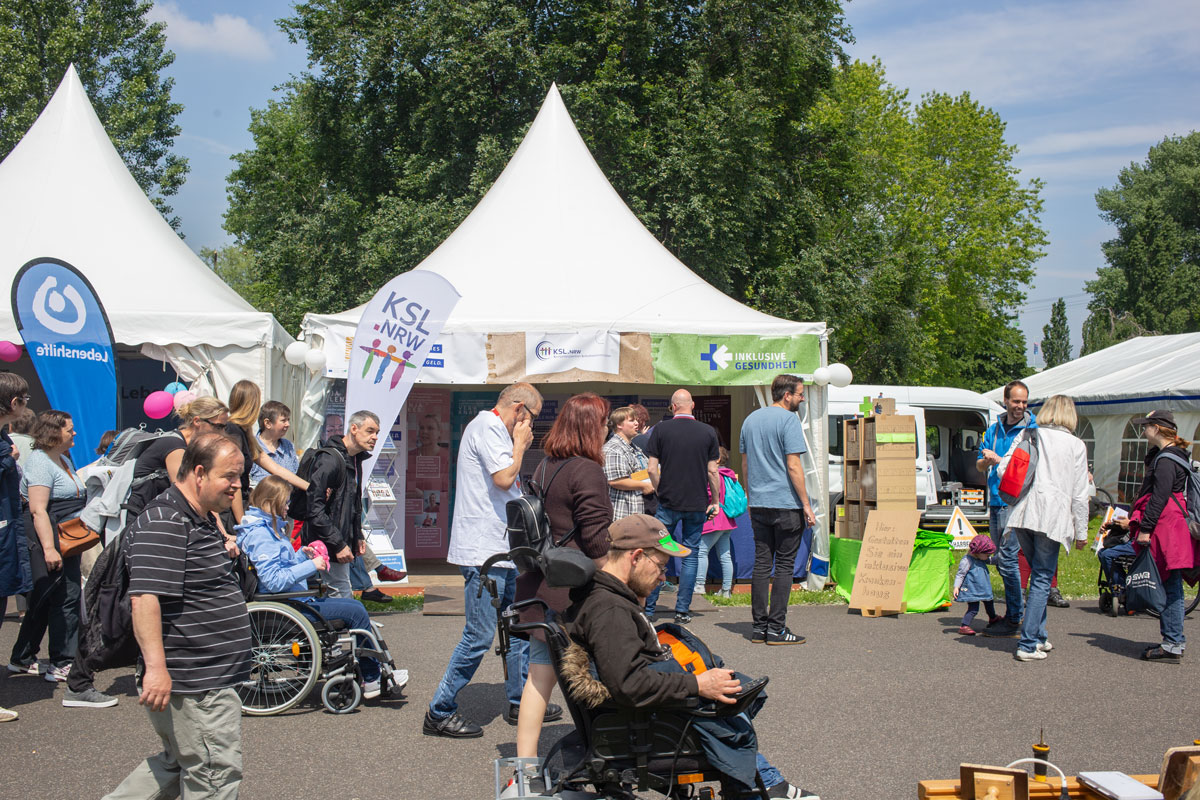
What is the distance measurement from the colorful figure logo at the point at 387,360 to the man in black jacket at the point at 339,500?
2.04 metres

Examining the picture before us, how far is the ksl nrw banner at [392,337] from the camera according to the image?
27.3 feet

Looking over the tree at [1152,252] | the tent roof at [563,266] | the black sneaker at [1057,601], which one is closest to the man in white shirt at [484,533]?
the tent roof at [563,266]

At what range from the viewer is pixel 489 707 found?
560 centimetres

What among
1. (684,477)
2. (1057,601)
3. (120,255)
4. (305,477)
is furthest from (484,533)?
(120,255)

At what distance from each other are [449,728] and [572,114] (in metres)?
16.7

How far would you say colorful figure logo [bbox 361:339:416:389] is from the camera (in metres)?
8.35

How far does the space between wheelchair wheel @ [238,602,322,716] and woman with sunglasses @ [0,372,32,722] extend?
125 cm

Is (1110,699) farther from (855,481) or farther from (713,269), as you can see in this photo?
(713,269)

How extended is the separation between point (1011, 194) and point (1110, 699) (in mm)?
33139

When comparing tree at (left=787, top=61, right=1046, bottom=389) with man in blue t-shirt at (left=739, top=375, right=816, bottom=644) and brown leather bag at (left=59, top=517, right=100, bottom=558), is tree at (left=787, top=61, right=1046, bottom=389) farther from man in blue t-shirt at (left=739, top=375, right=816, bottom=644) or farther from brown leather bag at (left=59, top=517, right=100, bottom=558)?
brown leather bag at (left=59, top=517, right=100, bottom=558)

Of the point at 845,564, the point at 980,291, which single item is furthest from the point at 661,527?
the point at 980,291

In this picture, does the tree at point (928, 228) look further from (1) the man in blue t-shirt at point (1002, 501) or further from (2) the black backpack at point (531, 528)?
(2) the black backpack at point (531, 528)

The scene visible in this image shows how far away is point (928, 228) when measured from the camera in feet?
110

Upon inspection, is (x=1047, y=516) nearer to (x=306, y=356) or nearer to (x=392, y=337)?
(x=392, y=337)
